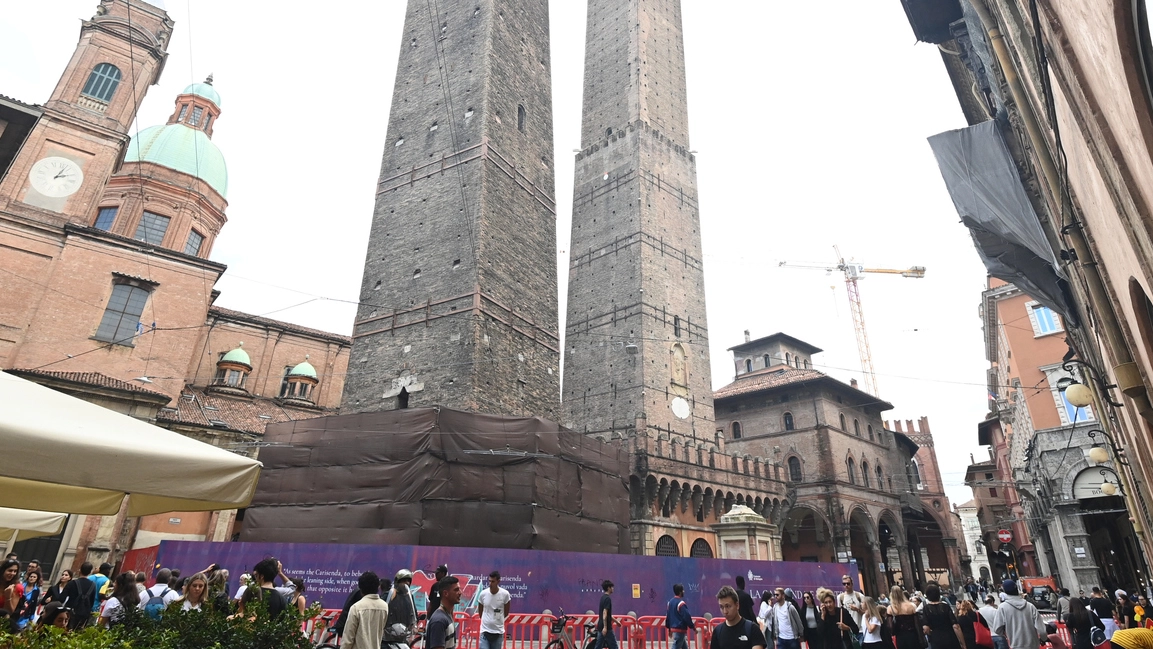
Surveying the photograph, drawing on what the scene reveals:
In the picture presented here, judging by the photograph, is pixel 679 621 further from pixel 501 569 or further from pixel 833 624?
pixel 501 569

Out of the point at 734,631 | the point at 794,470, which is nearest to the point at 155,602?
the point at 734,631

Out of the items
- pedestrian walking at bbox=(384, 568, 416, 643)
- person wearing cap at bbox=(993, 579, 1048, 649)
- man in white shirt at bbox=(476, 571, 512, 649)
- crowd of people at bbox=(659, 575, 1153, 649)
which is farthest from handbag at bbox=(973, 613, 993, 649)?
pedestrian walking at bbox=(384, 568, 416, 643)

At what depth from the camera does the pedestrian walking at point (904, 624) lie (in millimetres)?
A: 5691

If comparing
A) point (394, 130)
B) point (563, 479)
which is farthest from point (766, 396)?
point (394, 130)

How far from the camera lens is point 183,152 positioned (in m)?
28.6

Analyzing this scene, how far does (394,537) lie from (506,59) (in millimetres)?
14697

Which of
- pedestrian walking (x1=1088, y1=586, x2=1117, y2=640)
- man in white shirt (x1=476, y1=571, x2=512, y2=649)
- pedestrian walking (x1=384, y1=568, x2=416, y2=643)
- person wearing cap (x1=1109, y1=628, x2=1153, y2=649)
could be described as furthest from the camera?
pedestrian walking (x1=1088, y1=586, x2=1117, y2=640)

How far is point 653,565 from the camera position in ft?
A: 39.5

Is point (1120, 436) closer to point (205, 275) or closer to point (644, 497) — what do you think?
point (644, 497)

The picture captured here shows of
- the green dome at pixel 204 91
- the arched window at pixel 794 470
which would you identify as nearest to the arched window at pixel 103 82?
the green dome at pixel 204 91

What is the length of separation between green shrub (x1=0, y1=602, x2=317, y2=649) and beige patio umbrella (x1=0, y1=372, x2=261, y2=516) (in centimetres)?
70

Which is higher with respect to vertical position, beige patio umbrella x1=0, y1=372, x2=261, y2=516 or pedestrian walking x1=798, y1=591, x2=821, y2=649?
beige patio umbrella x1=0, y1=372, x2=261, y2=516

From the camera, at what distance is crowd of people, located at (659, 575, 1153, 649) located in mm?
4094

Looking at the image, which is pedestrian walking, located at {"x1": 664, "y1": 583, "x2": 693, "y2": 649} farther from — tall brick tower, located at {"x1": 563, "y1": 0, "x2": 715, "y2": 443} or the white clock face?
the white clock face
